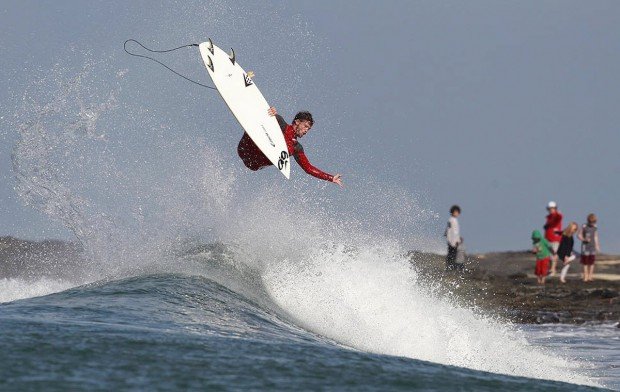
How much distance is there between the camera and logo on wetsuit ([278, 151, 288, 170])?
51.8 feet

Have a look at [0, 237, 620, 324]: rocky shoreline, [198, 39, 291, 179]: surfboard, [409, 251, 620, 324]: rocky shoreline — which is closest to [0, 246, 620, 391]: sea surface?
[198, 39, 291, 179]: surfboard

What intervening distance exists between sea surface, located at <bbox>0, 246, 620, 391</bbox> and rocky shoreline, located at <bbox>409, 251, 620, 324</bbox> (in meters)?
6.09

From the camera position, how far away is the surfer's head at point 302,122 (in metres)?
15.6

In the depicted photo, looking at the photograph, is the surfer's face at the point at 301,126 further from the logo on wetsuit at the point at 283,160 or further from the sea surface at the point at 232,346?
the sea surface at the point at 232,346

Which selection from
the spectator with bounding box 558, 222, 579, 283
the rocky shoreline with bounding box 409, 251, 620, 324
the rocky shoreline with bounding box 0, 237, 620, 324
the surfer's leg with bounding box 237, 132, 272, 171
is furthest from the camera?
the spectator with bounding box 558, 222, 579, 283

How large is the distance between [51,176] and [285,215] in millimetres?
4548

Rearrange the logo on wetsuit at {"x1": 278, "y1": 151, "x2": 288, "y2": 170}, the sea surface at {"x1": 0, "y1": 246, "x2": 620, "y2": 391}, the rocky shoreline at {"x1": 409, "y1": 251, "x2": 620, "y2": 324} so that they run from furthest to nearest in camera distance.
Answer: the rocky shoreline at {"x1": 409, "y1": 251, "x2": 620, "y2": 324}, the logo on wetsuit at {"x1": 278, "y1": 151, "x2": 288, "y2": 170}, the sea surface at {"x1": 0, "y1": 246, "x2": 620, "y2": 391}

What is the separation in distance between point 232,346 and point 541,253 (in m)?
21.0

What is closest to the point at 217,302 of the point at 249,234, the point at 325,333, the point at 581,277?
the point at 325,333

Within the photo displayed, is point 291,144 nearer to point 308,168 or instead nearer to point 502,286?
point 308,168

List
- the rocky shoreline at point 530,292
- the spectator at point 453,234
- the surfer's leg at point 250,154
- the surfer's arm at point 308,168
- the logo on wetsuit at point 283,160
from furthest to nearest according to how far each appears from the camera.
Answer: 1. the spectator at point 453,234
2. the rocky shoreline at point 530,292
3. the logo on wetsuit at point 283,160
4. the surfer's leg at point 250,154
5. the surfer's arm at point 308,168

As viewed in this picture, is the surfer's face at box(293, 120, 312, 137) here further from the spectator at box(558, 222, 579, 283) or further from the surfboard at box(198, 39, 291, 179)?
the spectator at box(558, 222, 579, 283)

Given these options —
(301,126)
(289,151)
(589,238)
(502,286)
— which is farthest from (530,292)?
(301,126)

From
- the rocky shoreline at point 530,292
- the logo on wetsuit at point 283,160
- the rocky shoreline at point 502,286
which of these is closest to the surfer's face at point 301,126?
the logo on wetsuit at point 283,160
